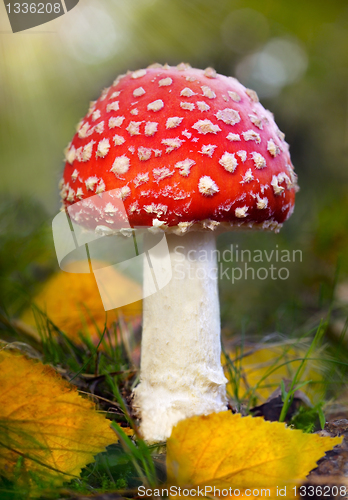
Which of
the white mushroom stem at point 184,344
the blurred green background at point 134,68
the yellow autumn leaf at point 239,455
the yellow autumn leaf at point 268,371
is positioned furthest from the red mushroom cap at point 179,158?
the yellow autumn leaf at point 268,371

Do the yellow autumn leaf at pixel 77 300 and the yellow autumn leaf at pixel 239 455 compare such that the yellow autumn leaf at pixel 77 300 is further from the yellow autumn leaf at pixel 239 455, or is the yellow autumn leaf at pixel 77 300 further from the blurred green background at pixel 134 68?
the yellow autumn leaf at pixel 239 455

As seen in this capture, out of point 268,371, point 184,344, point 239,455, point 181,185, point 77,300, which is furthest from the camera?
point 77,300

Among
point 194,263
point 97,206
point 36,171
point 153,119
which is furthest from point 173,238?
point 36,171

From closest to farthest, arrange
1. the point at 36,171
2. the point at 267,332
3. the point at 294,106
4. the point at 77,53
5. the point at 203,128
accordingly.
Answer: the point at 203,128 < the point at 77,53 < the point at 36,171 < the point at 294,106 < the point at 267,332

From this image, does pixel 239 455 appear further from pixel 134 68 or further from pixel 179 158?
pixel 134 68

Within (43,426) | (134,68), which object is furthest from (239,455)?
(134,68)

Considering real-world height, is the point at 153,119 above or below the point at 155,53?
below

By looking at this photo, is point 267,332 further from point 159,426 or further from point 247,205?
point 247,205
